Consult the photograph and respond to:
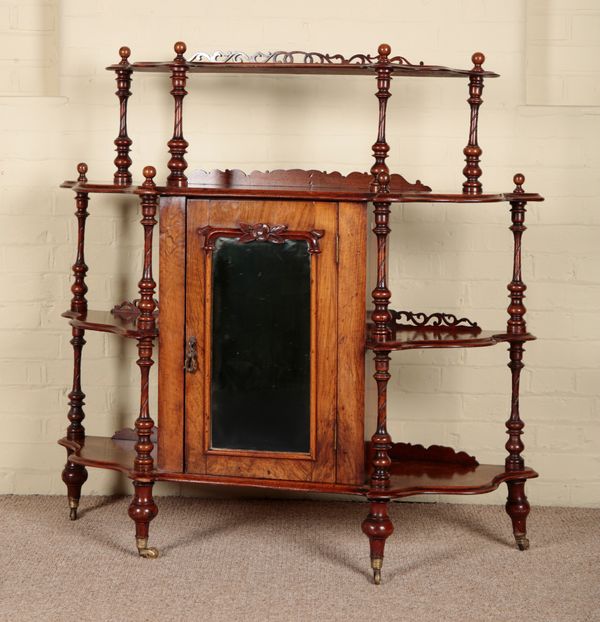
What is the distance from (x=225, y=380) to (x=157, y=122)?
1.28m

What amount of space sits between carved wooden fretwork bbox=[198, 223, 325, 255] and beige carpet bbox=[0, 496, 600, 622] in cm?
113

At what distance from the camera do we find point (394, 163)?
474 cm

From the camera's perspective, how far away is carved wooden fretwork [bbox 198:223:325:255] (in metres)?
3.95

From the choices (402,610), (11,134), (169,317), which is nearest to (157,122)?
(11,134)

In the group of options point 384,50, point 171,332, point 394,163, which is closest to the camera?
point 384,50

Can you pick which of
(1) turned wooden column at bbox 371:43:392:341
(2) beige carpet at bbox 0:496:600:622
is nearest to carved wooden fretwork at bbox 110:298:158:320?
(2) beige carpet at bbox 0:496:600:622

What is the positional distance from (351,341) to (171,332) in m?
0.64

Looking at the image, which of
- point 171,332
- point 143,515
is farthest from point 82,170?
point 143,515

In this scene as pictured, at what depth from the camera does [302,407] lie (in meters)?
4.04

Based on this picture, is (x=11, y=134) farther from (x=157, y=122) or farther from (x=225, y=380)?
(x=225, y=380)

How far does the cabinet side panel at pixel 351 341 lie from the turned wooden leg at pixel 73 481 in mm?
1164

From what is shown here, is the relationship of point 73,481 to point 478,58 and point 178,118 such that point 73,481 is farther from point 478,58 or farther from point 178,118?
point 478,58

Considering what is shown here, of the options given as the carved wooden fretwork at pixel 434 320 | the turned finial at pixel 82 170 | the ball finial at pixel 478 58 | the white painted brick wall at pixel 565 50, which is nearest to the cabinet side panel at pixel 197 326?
the turned finial at pixel 82 170

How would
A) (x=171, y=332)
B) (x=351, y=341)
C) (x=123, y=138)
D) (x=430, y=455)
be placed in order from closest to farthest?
(x=351, y=341)
(x=171, y=332)
(x=123, y=138)
(x=430, y=455)
